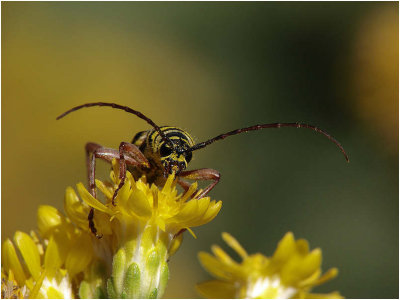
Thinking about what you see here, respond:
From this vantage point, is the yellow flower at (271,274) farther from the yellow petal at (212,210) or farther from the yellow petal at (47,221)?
the yellow petal at (47,221)

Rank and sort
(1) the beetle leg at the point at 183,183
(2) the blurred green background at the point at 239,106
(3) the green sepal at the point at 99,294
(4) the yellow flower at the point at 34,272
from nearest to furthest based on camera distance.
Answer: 1. (3) the green sepal at the point at 99,294
2. (4) the yellow flower at the point at 34,272
3. (1) the beetle leg at the point at 183,183
4. (2) the blurred green background at the point at 239,106

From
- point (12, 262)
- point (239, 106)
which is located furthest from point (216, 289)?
point (239, 106)

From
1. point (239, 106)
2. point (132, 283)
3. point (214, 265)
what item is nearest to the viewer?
point (132, 283)

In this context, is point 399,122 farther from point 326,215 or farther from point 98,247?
point 98,247

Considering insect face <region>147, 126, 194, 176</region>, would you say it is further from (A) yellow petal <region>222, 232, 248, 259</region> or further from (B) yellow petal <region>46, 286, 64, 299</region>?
(B) yellow petal <region>46, 286, 64, 299</region>

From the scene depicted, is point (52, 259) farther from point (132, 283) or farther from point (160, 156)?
point (160, 156)

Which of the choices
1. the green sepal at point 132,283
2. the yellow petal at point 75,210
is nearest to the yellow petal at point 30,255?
the yellow petal at point 75,210
